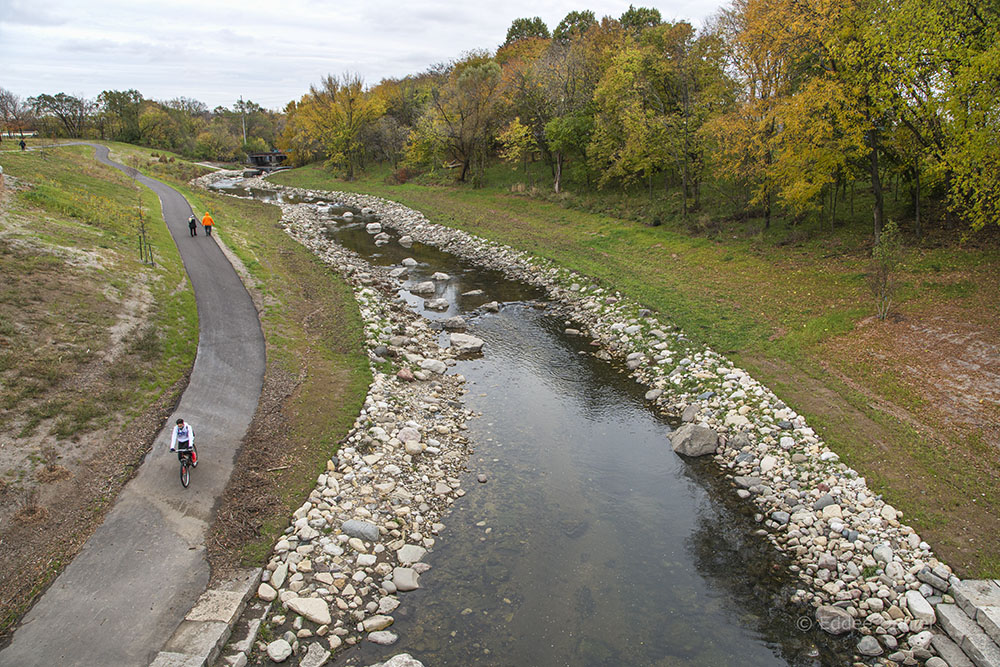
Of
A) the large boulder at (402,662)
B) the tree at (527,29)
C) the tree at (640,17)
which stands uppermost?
the tree at (527,29)

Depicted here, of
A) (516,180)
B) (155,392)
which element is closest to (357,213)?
(516,180)

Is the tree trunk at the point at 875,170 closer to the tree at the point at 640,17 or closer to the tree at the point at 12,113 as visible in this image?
the tree at the point at 640,17

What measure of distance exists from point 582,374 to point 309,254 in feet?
76.3

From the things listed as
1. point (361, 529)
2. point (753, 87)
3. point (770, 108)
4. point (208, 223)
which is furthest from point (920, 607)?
point (208, 223)

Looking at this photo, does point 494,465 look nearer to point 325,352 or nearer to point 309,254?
point 325,352

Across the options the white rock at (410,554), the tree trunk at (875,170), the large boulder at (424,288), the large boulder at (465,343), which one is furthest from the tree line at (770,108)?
the white rock at (410,554)

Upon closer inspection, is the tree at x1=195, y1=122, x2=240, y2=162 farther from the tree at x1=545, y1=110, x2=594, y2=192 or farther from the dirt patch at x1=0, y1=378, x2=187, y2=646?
the dirt patch at x1=0, y1=378, x2=187, y2=646

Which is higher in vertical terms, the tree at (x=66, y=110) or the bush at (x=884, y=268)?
the tree at (x=66, y=110)

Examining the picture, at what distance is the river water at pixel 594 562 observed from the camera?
1005 centimetres

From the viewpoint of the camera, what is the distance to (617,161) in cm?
4506

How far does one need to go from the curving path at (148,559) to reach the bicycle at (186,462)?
160 mm

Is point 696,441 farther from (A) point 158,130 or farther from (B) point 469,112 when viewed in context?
(A) point 158,130

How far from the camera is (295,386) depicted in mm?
18125

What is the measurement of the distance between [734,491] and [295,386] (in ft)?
44.9
